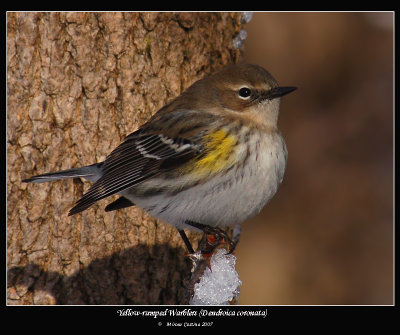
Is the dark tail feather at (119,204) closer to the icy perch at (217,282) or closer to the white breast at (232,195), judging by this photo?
the white breast at (232,195)

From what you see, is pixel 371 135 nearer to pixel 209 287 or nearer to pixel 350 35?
pixel 350 35

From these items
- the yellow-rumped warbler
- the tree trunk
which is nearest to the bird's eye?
the yellow-rumped warbler

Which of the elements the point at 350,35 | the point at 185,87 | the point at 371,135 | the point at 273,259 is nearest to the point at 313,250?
the point at 273,259

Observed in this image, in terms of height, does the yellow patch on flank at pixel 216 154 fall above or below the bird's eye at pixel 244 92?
below

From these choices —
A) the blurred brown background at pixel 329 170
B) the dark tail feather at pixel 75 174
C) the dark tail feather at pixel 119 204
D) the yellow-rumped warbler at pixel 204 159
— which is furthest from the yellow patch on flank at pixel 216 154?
the blurred brown background at pixel 329 170

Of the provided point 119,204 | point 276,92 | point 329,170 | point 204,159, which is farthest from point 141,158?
point 329,170

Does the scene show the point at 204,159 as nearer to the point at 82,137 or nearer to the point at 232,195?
the point at 232,195
